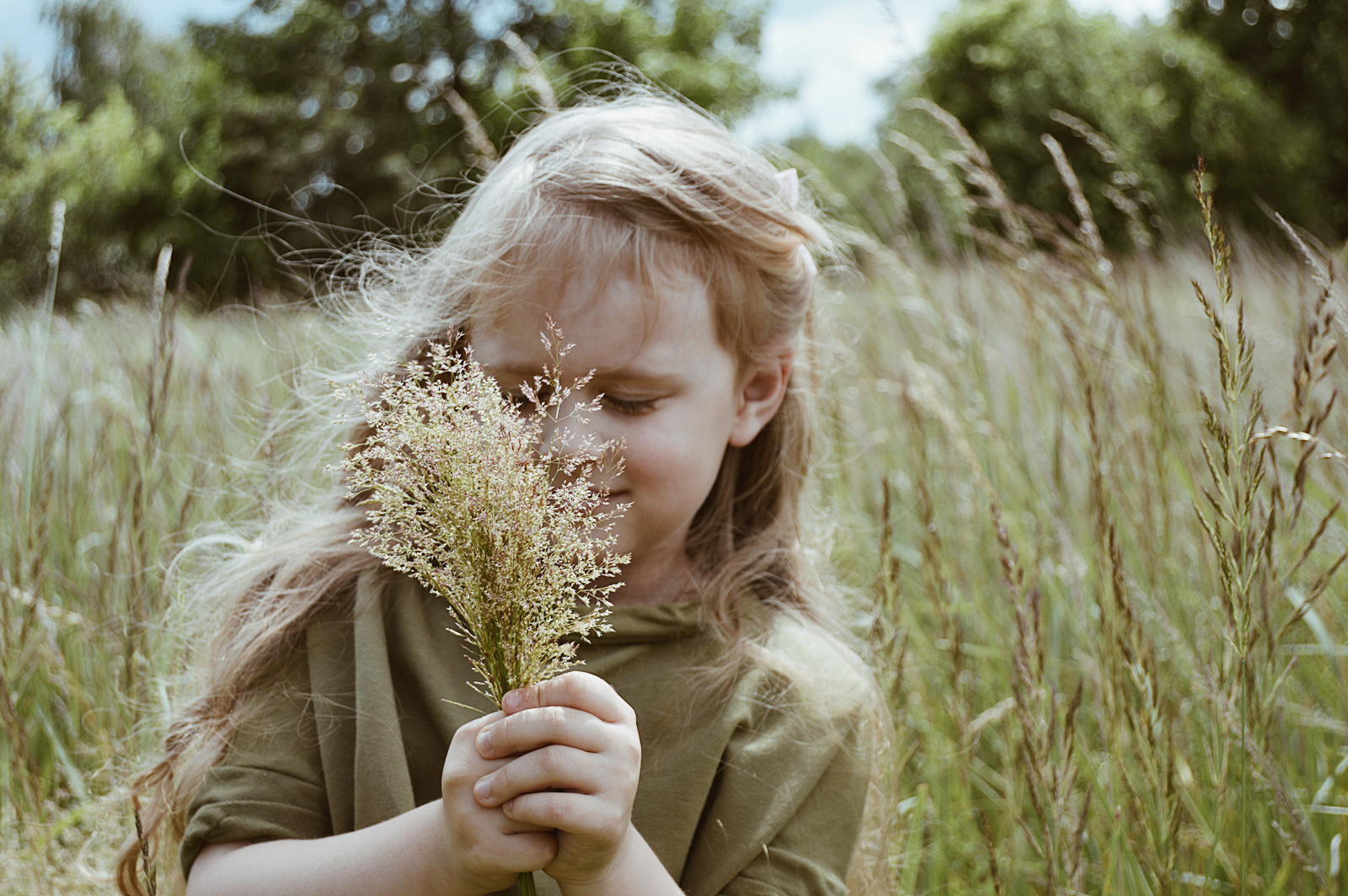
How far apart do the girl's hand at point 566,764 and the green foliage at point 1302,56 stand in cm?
2229

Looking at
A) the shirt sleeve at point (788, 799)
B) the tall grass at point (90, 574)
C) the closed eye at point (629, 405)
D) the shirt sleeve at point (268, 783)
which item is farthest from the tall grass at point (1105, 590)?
the tall grass at point (90, 574)

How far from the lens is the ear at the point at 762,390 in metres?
1.69

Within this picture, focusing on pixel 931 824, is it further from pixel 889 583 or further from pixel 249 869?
pixel 249 869

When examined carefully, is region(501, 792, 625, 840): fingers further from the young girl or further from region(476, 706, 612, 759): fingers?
the young girl

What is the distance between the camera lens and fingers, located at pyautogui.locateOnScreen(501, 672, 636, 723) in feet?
2.80

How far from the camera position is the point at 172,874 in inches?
61.6

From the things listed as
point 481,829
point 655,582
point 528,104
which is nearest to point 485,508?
point 481,829

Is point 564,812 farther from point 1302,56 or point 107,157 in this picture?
point 107,157

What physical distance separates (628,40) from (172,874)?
29.4 meters

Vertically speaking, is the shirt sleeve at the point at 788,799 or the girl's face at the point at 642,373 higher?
the girl's face at the point at 642,373

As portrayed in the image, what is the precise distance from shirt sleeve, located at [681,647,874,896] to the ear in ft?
1.48

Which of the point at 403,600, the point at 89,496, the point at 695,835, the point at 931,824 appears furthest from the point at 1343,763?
the point at 89,496

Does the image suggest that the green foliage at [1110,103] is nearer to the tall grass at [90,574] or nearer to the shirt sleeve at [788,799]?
the tall grass at [90,574]

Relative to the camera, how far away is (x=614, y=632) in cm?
145
